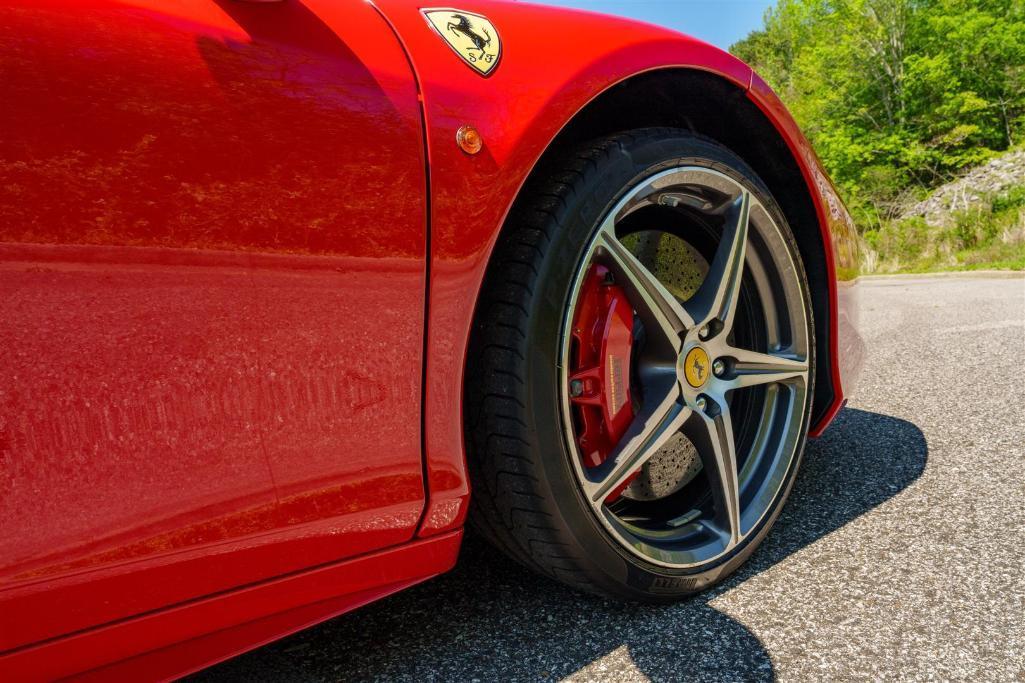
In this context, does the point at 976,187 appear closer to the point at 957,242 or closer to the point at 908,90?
the point at 957,242

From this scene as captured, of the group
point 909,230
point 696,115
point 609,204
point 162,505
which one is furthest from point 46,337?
point 909,230

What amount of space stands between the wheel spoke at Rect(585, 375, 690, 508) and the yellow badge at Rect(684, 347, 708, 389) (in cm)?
4

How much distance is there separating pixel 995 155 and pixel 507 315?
96.6 feet

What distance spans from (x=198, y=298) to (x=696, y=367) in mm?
961

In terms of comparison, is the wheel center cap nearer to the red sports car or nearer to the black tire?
the red sports car

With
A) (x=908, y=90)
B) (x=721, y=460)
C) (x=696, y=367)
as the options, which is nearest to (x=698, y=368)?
(x=696, y=367)

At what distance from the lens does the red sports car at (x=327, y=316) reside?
2.76 feet

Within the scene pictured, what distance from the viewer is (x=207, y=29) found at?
3.05ft

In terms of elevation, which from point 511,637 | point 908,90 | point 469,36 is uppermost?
point 908,90

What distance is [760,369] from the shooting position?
1654 millimetres

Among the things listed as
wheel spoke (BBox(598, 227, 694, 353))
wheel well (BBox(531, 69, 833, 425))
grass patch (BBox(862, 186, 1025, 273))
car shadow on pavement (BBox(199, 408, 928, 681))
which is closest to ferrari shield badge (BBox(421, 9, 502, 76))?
wheel well (BBox(531, 69, 833, 425))

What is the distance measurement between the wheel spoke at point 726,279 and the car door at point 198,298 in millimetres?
681

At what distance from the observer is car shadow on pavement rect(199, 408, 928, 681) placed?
1.27 meters

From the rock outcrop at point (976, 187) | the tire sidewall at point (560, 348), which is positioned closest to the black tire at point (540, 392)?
the tire sidewall at point (560, 348)
